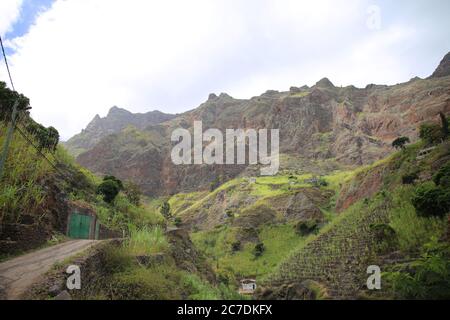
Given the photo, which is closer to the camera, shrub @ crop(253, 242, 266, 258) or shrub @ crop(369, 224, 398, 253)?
shrub @ crop(369, 224, 398, 253)

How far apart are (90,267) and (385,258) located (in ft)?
42.0

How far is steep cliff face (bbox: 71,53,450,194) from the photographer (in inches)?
3356

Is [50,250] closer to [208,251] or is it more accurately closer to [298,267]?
[298,267]

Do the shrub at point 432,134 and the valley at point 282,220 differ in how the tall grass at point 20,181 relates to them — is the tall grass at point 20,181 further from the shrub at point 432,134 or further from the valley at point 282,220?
the shrub at point 432,134

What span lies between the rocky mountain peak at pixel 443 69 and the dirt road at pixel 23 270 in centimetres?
12349

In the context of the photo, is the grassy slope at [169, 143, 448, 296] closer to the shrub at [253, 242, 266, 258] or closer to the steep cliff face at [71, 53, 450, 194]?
the shrub at [253, 242, 266, 258]

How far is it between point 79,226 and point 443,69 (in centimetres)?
12585

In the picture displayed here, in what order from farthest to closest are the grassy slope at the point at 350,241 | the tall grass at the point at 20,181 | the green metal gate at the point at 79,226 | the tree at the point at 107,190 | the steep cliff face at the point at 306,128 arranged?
the steep cliff face at the point at 306,128 < the tree at the point at 107,190 < the green metal gate at the point at 79,226 < the grassy slope at the point at 350,241 < the tall grass at the point at 20,181

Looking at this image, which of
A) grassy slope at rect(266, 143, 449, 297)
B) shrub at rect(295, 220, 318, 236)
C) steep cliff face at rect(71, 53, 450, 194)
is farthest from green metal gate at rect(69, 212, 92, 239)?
steep cliff face at rect(71, 53, 450, 194)

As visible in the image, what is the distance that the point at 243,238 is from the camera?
4888 cm

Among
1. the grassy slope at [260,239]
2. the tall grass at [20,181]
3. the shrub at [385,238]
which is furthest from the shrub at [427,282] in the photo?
the grassy slope at [260,239]

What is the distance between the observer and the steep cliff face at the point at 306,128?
85250mm

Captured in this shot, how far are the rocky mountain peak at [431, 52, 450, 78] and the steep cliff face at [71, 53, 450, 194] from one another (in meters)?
5.77

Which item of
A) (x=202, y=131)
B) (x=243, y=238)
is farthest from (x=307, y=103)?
(x=243, y=238)
